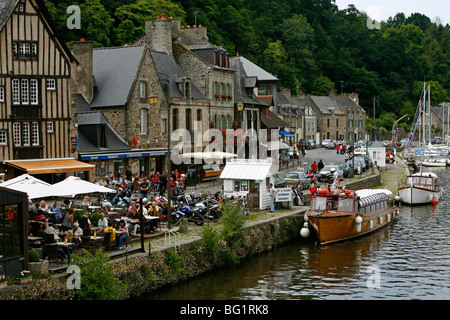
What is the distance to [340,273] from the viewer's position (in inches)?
985

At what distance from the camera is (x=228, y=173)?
3228 cm

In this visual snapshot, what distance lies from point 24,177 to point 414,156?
66.7m

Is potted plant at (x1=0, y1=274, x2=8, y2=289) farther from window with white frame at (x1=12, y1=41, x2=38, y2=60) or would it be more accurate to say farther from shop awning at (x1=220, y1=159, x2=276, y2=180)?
window with white frame at (x1=12, y1=41, x2=38, y2=60)

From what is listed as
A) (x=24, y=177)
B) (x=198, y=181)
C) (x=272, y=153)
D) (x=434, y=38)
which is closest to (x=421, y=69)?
(x=434, y=38)

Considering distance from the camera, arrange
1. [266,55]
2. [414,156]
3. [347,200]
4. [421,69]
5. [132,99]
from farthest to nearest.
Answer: [421,69] → [266,55] → [414,156] → [132,99] → [347,200]

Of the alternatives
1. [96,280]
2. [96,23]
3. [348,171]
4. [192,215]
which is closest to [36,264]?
[96,280]

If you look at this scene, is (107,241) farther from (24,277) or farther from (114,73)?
(114,73)

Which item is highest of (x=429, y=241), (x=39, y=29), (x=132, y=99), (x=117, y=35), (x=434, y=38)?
(x=434, y=38)

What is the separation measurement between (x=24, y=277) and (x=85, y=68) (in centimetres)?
2452

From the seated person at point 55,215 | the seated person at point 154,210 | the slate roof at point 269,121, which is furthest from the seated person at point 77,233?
the slate roof at point 269,121

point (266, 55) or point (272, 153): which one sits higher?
point (266, 55)

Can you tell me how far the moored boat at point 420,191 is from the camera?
4506 cm

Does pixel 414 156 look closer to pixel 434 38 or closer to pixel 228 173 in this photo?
pixel 228 173

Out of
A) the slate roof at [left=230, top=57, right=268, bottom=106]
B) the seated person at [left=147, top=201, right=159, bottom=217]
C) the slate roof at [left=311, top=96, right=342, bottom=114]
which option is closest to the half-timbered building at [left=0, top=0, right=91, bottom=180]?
the seated person at [left=147, top=201, right=159, bottom=217]
